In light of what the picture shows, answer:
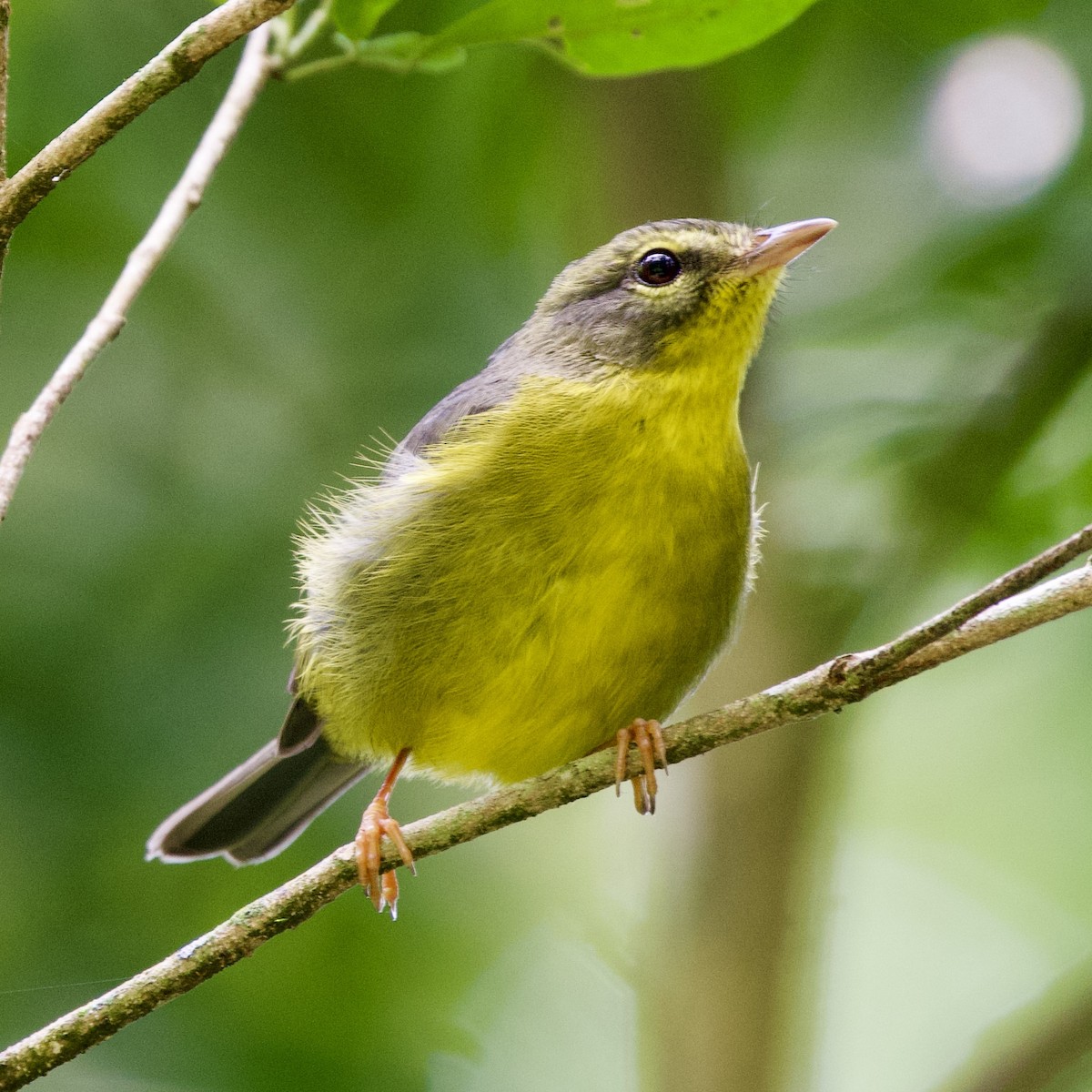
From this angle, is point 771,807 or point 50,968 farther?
point 50,968

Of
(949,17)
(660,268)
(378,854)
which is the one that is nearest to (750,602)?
(660,268)

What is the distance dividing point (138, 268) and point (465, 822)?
3.88ft

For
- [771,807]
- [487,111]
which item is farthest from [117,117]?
[487,111]

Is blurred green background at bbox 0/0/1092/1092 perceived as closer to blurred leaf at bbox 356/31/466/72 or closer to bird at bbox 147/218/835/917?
bird at bbox 147/218/835/917

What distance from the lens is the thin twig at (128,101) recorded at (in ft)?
6.56

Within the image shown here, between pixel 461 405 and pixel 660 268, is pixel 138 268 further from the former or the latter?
pixel 660 268

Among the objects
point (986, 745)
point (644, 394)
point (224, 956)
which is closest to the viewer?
point (224, 956)

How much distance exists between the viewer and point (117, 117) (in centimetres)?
203

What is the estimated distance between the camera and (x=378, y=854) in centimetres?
327

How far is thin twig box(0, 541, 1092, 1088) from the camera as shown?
90.0 inches

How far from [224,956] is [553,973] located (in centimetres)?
331

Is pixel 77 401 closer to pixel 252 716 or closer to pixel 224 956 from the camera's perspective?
pixel 252 716

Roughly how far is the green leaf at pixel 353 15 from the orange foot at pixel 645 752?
5.28ft

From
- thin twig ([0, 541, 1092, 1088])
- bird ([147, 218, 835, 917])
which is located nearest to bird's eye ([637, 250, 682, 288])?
bird ([147, 218, 835, 917])
